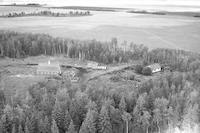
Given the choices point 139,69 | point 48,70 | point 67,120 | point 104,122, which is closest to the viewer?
point 104,122

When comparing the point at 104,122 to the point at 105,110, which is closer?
the point at 104,122

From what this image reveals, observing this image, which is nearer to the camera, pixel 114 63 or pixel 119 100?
pixel 119 100

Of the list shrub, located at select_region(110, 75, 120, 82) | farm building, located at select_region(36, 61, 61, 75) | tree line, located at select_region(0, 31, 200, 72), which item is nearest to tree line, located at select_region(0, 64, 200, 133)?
shrub, located at select_region(110, 75, 120, 82)

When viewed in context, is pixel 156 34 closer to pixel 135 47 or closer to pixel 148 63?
pixel 135 47

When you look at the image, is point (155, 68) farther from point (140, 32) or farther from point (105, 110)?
point (140, 32)

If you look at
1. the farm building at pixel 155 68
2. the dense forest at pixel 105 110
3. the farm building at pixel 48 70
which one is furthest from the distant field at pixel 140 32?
the dense forest at pixel 105 110

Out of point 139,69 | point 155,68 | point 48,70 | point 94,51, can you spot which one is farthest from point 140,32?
point 48,70

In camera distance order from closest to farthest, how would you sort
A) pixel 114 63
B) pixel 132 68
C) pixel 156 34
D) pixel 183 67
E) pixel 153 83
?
pixel 153 83 → pixel 183 67 → pixel 132 68 → pixel 114 63 → pixel 156 34

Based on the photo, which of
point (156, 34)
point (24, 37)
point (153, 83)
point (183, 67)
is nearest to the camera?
point (153, 83)

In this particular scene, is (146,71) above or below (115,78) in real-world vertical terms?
above

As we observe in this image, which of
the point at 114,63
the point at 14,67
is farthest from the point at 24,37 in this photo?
the point at 114,63

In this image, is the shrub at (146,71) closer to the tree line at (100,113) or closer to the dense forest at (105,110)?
the dense forest at (105,110)
